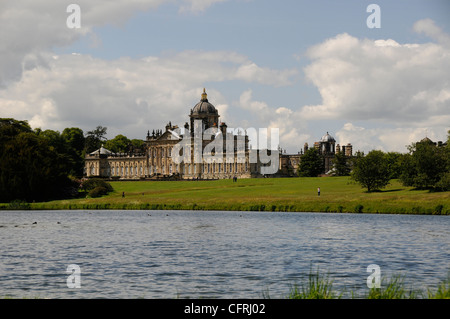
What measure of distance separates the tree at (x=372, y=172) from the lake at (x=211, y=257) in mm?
32158

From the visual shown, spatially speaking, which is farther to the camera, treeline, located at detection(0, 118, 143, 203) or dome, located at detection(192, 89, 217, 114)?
dome, located at detection(192, 89, 217, 114)

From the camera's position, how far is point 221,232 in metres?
41.1

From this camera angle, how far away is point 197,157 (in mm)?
167250

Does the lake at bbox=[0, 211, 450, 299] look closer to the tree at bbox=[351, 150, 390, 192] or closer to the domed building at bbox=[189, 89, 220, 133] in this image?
the tree at bbox=[351, 150, 390, 192]

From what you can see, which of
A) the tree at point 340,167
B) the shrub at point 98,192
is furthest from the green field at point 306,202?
the tree at point 340,167

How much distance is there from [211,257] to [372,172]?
55.0m

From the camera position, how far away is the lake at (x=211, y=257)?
2027cm

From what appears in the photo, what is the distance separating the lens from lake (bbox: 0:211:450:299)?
66.5ft

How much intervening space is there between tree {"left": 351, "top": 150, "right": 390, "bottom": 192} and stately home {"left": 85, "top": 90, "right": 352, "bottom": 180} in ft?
224

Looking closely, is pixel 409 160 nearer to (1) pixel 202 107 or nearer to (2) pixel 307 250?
(2) pixel 307 250

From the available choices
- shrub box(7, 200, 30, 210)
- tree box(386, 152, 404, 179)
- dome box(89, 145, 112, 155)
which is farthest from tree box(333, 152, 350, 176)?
dome box(89, 145, 112, 155)

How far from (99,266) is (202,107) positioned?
15746 centimetres

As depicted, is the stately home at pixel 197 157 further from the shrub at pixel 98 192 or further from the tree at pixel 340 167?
the shrub at pixel 98 192
